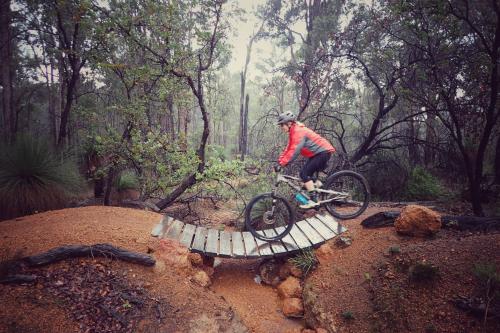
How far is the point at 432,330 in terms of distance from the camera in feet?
10.1

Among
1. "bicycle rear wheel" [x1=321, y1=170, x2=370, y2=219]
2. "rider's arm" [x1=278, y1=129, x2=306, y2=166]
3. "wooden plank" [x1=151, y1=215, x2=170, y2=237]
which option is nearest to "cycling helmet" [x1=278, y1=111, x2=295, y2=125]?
"rider's arm" [x1=278, y1=129, x2=306, y2=166]

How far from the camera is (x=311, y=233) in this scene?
5.52 metres

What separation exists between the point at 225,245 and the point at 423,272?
3.35 metres

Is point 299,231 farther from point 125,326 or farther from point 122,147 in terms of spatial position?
point 122,147

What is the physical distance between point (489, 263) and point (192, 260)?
4.49 metres

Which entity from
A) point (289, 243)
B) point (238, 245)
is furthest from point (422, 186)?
point (238, 245)

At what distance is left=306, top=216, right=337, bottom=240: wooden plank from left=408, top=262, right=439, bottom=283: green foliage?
67.7 inches

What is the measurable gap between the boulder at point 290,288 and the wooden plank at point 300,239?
65 cm

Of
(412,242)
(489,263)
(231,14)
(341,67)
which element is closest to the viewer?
(489,263)

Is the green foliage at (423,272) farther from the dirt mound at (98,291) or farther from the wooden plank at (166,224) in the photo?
the wooden plank at (166,224)

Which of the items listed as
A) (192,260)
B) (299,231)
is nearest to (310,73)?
(299,231)

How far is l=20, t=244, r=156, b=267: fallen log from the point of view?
3.43 metres

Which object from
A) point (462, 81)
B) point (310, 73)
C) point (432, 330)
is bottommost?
point (432, 330)

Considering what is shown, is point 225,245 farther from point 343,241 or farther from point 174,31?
point 174,31
